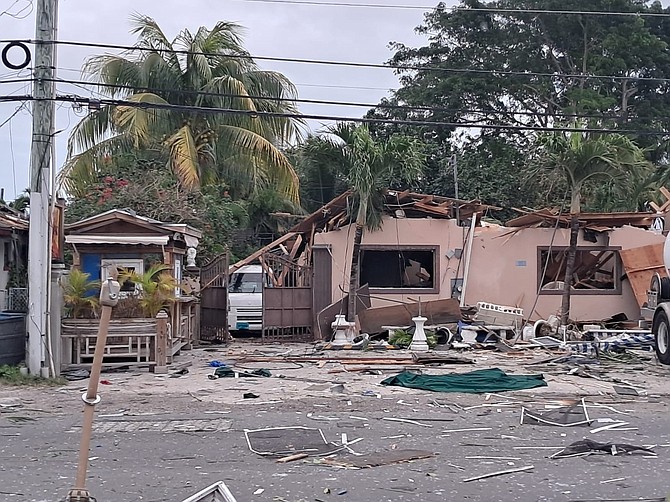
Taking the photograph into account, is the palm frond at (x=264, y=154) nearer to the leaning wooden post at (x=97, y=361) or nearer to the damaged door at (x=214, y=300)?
the damaged door at (x=214, y=300)

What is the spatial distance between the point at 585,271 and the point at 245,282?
9315mm

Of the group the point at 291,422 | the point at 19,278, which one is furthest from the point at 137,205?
the point at 291,422

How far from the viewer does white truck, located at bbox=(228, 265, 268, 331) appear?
76.2ft

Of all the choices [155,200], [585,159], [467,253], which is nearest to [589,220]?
[585,159]

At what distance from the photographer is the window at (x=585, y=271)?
77.1 ft

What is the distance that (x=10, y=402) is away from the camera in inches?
495

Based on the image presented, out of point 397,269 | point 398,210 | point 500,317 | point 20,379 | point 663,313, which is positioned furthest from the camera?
point 397,269

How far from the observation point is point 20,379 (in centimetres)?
1424

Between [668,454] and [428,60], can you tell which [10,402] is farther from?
[428,60]

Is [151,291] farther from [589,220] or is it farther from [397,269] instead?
[589,220]

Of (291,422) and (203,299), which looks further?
(203,299)

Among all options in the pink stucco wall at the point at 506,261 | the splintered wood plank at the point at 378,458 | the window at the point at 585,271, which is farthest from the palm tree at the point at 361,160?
the splintered wood plank at the point at 378,458

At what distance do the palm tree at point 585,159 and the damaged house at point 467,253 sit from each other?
54.2 inches

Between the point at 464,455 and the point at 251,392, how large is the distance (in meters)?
5.10
